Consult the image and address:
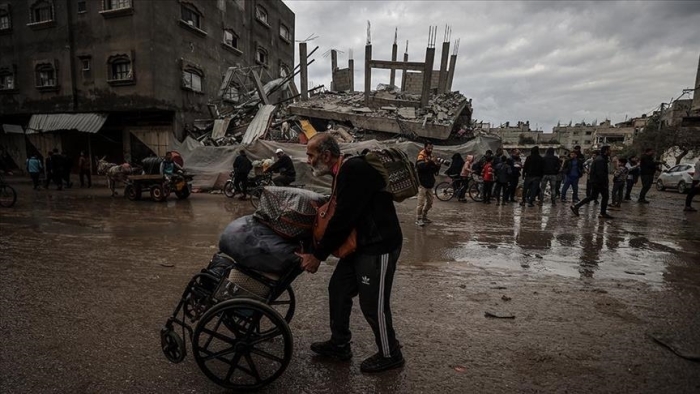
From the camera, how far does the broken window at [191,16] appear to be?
1748cm

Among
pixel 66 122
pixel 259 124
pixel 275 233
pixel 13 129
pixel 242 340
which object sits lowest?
pixel 242 340

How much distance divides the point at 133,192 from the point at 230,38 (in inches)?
531

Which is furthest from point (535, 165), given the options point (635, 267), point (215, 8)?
point (215, 8)

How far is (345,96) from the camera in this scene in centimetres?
Answer: 2206

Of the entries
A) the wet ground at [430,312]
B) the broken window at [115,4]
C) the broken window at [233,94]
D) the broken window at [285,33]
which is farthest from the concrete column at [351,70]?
the wet ground at [430,312]

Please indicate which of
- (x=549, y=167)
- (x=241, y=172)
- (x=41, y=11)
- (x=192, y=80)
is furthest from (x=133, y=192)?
(x=41, y=11)

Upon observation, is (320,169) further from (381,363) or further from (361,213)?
(381,363)

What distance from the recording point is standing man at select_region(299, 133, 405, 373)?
7.43ft

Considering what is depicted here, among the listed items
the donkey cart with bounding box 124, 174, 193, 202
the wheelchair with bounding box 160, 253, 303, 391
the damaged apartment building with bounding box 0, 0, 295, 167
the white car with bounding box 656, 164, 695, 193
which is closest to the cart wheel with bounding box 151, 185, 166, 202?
the donkey cart with bounding box 124, 174, 193, 202

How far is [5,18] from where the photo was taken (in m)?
19.3

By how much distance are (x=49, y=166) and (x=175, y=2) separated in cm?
908

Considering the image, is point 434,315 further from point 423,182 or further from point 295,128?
point 295,128

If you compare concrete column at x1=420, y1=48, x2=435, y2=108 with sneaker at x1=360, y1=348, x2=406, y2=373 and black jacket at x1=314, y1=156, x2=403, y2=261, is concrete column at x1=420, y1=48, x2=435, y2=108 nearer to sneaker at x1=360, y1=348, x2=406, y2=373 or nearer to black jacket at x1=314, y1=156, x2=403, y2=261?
black jacket at x1=314, y1=156, x2=403, y2=261

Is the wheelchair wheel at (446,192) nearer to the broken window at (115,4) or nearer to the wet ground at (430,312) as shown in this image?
the wet ground at (430,312)
